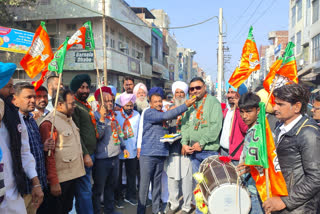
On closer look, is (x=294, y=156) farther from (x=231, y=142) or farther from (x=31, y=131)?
(x=31, y=131)

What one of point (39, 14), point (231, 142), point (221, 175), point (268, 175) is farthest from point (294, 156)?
point (39, 14)

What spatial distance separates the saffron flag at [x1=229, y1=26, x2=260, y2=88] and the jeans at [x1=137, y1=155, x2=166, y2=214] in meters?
1.75

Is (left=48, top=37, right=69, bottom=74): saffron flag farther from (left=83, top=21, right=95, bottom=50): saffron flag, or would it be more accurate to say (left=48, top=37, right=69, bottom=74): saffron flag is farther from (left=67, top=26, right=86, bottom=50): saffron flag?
(left=83, top=21, right=95, bottom=50): saffron flag

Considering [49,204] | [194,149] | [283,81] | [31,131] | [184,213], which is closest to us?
[31,131]

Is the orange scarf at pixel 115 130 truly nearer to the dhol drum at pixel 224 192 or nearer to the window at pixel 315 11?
the dhol drum at pixel 224 192

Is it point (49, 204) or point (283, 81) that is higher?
point (283, 81)

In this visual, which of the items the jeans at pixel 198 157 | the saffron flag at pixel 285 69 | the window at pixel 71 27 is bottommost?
the jeans at pixel 198 157

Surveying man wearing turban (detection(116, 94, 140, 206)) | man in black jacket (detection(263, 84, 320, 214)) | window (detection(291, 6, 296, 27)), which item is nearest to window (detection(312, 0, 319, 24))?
window (detection(291, 6, 296, 27))

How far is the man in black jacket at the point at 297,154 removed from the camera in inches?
79.2

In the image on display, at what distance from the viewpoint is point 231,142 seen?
145 inches

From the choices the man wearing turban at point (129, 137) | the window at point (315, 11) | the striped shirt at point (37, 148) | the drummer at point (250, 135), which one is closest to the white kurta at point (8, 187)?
the striped shirt at point (37, 148)

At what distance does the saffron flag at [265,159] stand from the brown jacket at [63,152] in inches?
83.3

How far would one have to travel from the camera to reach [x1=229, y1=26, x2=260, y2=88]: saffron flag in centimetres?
405

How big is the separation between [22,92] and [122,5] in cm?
1758
